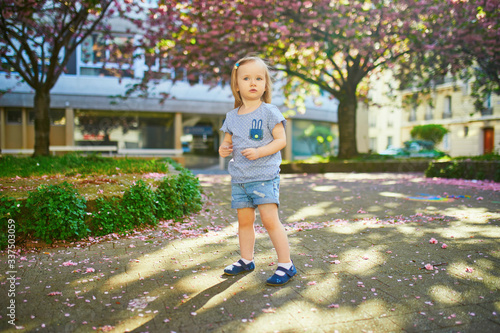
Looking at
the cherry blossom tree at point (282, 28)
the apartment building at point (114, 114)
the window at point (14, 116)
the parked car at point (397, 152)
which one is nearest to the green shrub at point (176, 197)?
the cherry blossom tree at point (282, 28)

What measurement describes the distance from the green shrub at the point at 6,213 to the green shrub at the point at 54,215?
11 cm

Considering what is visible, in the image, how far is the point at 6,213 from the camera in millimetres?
3617

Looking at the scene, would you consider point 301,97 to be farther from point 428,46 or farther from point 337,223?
point 337,223

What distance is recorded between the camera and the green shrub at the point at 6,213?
355 centimetres

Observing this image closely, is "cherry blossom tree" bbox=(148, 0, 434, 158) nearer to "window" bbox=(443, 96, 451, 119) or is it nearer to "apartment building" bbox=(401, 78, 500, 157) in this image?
"apartment building" bbox=(401, 78, 500, 157)

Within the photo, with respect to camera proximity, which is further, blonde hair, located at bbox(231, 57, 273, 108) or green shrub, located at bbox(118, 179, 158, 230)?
green shrub, located at bbox(118, 179, 158, 230)

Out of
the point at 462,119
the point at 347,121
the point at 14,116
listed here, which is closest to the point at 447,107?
the point at 462,119

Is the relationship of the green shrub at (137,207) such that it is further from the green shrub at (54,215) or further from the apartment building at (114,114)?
the apartment building at (114,114)

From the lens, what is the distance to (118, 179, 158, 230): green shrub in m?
4.25

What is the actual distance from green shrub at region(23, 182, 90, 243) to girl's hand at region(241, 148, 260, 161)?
2.00 m

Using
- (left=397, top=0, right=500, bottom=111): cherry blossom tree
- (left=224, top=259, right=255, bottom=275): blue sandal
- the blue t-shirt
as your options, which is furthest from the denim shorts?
(left=397, top=0, right=500, bottom=111): cherry blossom tree

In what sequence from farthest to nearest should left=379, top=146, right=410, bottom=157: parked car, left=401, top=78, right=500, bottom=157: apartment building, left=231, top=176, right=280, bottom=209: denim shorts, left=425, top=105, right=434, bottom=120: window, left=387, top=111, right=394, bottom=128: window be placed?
left=387, top=111, right=394, bottom=128: window
left=425, top=105, right=434, bottom=120: window
left=401, top=78, right=500, bottom=157: apartment building
left=379, top=146, right=410, bottom=157: parked car
left=231, top=176, right=280, bottom=209: denim shorts

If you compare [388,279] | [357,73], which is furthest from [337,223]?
[357,73]

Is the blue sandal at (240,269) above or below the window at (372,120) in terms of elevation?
below
